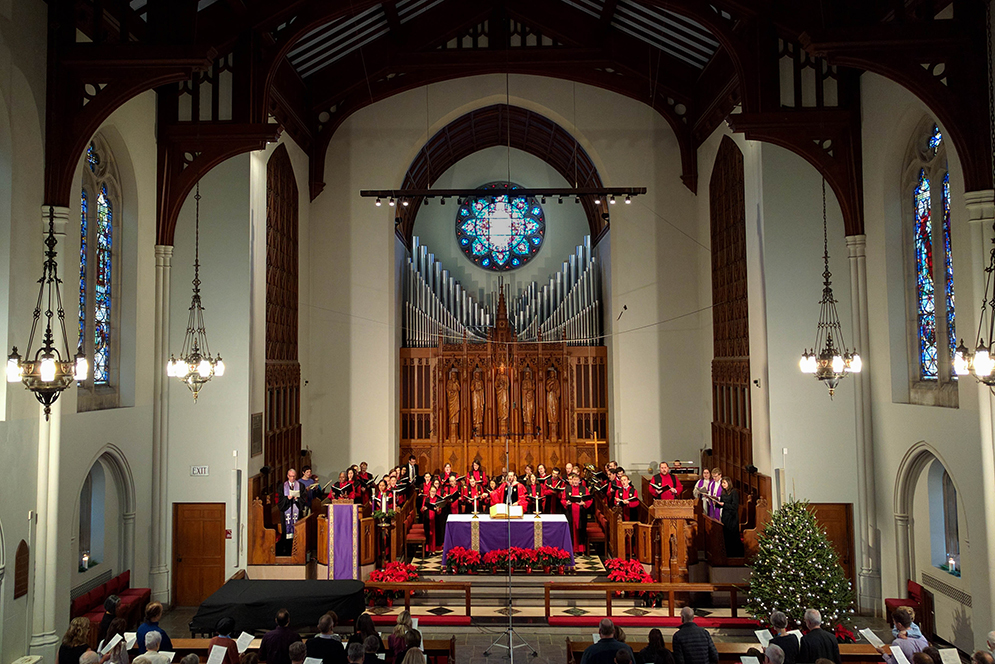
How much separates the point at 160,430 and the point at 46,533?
331 cm

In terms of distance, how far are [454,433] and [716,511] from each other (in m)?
6.68

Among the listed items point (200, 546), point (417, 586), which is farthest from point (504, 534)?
point (200, 546)

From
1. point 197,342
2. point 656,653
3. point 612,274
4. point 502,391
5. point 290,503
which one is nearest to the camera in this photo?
point 656,653

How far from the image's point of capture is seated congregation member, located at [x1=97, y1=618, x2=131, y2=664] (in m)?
5.88

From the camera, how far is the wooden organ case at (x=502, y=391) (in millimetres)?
17328

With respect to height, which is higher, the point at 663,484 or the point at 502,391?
the point at 502,391

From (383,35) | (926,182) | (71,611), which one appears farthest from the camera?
(383,35)

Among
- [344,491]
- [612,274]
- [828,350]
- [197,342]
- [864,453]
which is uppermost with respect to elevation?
[612,274]

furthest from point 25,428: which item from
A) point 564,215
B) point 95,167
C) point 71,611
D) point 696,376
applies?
point 564,215

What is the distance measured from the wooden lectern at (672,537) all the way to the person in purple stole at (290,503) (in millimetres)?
5323

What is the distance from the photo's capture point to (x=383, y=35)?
51.1 ft

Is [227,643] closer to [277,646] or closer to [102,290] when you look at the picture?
[277,646]

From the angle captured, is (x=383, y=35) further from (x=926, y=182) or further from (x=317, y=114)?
(x=926, y=182)

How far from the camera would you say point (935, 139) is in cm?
978
